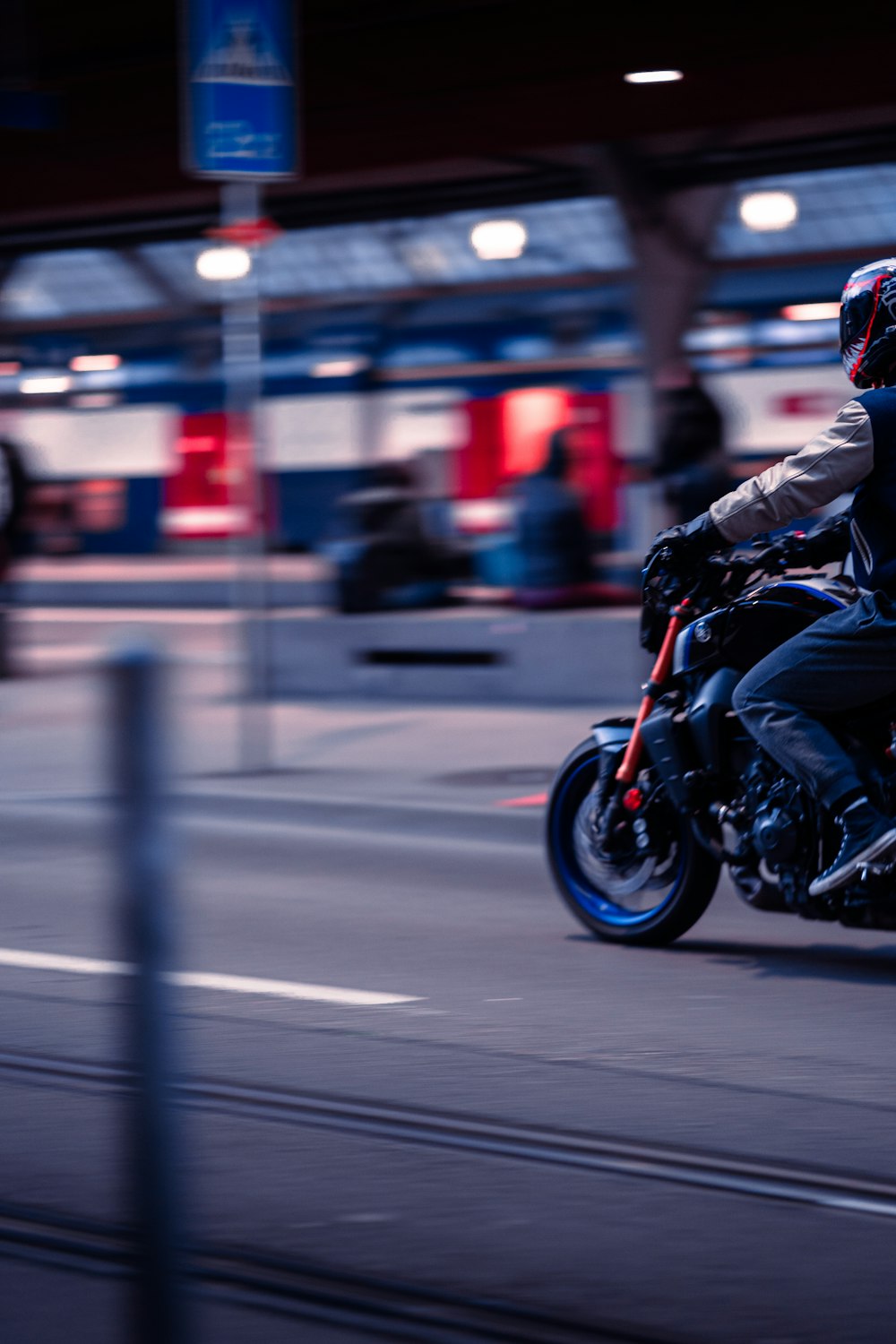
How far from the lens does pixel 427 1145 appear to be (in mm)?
4457

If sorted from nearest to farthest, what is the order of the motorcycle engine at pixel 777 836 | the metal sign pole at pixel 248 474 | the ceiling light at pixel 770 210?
1. the motorcycle engine at pixel 777 836
2. the metal sign pole at pixel 248 474
3. the ceiling light at pixel 770 210

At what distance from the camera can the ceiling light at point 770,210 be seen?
20.5 meters

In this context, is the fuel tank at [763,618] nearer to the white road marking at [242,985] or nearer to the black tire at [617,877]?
the black tire at [617,877]

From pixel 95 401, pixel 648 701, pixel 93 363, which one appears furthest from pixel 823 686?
pixel 93 363

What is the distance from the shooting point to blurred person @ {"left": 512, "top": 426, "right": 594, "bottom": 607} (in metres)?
15.6

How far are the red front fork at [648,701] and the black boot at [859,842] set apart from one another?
81 cm

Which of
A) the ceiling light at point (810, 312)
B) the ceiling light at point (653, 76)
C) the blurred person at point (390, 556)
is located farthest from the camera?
the ceiling light at point (810, 312)

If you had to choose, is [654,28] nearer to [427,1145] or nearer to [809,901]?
[809,901]

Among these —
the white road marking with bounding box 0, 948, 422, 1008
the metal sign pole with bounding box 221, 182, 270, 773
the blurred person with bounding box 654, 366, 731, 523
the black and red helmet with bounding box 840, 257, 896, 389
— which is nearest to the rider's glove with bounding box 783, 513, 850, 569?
the black and red helmet with bounding box 840, 257, 896, 389

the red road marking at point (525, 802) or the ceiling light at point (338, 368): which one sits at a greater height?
the ceiling light at point (338, 368)

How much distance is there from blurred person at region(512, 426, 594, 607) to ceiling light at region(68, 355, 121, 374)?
12.9 metres

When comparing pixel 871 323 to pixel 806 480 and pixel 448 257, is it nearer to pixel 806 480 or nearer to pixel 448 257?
pixel 806 480

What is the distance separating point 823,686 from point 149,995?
148 inches

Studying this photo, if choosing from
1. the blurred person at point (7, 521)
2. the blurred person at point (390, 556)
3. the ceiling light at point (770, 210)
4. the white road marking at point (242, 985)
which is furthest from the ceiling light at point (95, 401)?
the white road marking at point (242, 985)
